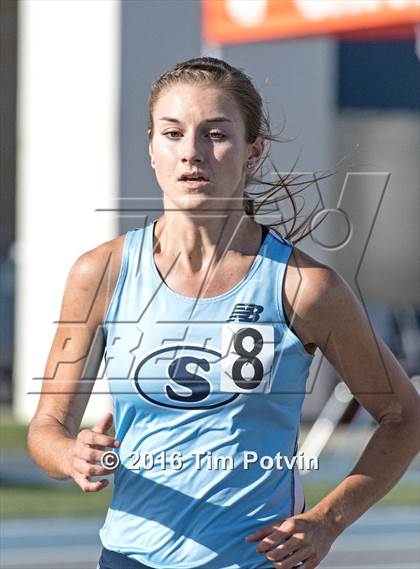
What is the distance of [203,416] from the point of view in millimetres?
2961

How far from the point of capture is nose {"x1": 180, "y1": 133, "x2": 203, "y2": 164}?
2936 mm

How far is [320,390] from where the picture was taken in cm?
1825

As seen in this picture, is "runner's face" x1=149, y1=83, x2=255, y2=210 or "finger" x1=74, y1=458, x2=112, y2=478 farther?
"runner's face" x1=149, y1=83, x2=255, y2=210

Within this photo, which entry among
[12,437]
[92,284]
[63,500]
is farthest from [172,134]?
[12,437]

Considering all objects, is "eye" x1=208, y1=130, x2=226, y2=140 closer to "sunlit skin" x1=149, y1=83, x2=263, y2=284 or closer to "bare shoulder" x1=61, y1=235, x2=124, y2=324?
"sunlit skin" x1=149, y1=83, x2=263, y2=284

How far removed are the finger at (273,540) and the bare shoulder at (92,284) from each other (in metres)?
0.56

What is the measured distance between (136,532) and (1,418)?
50.5 feet

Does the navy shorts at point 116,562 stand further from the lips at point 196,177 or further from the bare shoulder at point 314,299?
the lips at point 196,177

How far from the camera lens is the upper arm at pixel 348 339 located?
9.87 feet

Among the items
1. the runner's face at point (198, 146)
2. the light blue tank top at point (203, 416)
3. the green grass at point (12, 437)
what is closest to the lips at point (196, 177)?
the runner's face at point (198, 146)

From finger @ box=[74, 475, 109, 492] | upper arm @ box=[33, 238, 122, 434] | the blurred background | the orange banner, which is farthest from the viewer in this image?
the orange banner

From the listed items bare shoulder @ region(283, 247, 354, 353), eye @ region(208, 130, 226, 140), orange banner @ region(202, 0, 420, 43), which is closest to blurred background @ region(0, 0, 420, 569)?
orange banner @ region(202, 0, 420, 43)

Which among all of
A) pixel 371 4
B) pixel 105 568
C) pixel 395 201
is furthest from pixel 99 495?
pixel 395 201

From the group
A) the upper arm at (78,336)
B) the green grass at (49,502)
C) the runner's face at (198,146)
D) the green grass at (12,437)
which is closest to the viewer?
the runner's face at (198,146)
